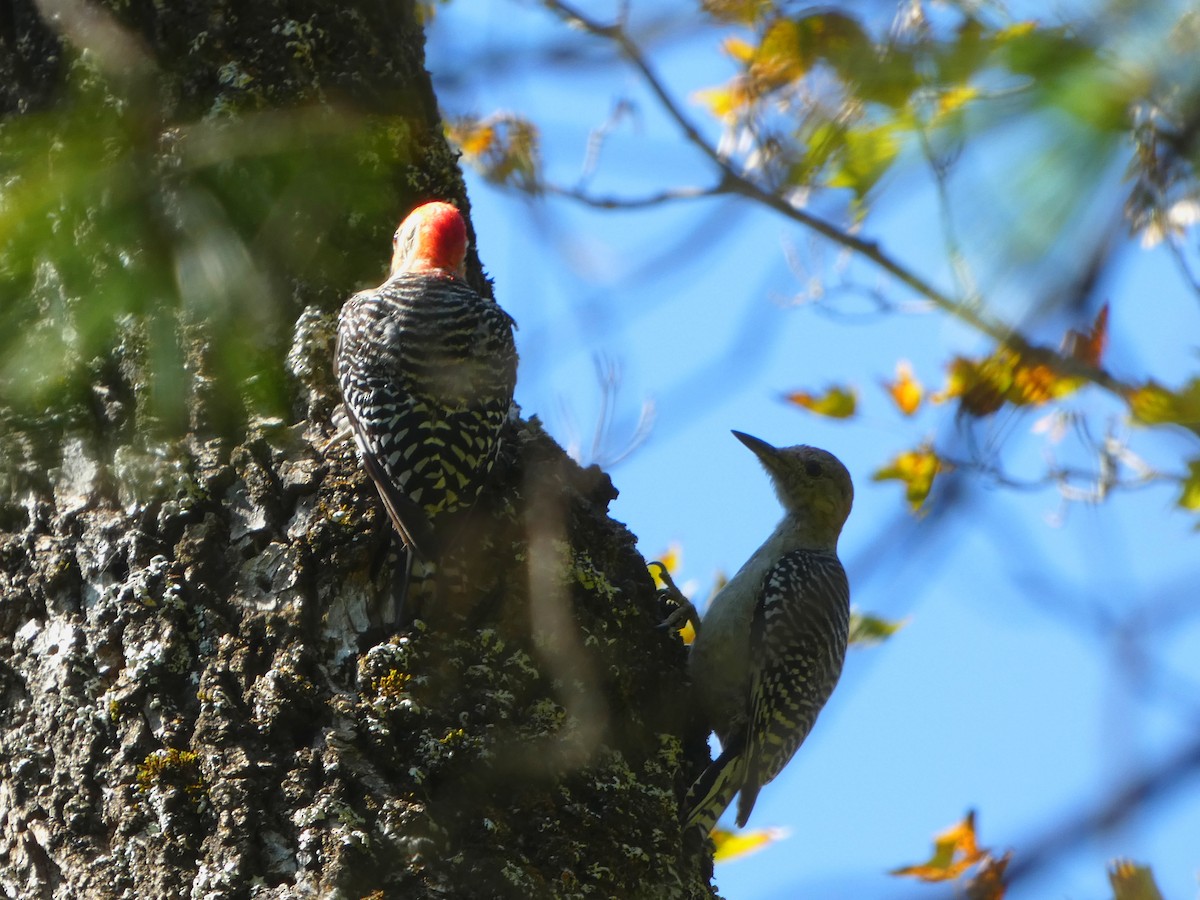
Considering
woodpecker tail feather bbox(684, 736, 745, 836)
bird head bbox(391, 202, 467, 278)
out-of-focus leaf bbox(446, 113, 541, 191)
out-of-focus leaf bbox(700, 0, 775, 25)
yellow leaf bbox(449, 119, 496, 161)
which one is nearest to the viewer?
out-of-focus leaf bbox(700, 0, 775, 25)

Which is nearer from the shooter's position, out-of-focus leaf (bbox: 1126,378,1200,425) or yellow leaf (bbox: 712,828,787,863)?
out-of-focus leaf (bbox: 1126,378,1200,425)

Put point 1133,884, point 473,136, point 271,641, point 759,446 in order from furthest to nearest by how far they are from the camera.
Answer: point 759,446, point 473,136, point 271,641, point 1133,884

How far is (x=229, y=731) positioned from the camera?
10.6 feet

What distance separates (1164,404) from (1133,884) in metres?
1.07

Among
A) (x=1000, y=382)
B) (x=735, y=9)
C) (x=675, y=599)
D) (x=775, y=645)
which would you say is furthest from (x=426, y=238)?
(x=1000, y=382)

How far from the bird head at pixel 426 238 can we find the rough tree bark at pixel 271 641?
435mm

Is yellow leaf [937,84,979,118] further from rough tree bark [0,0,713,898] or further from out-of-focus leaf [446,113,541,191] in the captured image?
rough tree bark [0,0,713,898]

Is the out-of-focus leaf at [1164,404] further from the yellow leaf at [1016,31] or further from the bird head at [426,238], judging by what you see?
the bird head at [426,238]

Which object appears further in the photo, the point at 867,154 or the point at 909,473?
the point at 909,473

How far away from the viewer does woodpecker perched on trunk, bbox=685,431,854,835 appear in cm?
483

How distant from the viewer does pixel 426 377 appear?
4.55m

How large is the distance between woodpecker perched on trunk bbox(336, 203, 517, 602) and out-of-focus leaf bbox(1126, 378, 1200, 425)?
2014mm

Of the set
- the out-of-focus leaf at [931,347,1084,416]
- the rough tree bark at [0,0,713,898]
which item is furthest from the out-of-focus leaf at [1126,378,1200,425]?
the rough tree bark at [0,0,713,898]

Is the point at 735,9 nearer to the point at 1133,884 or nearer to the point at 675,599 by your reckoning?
the point at 1133,884
